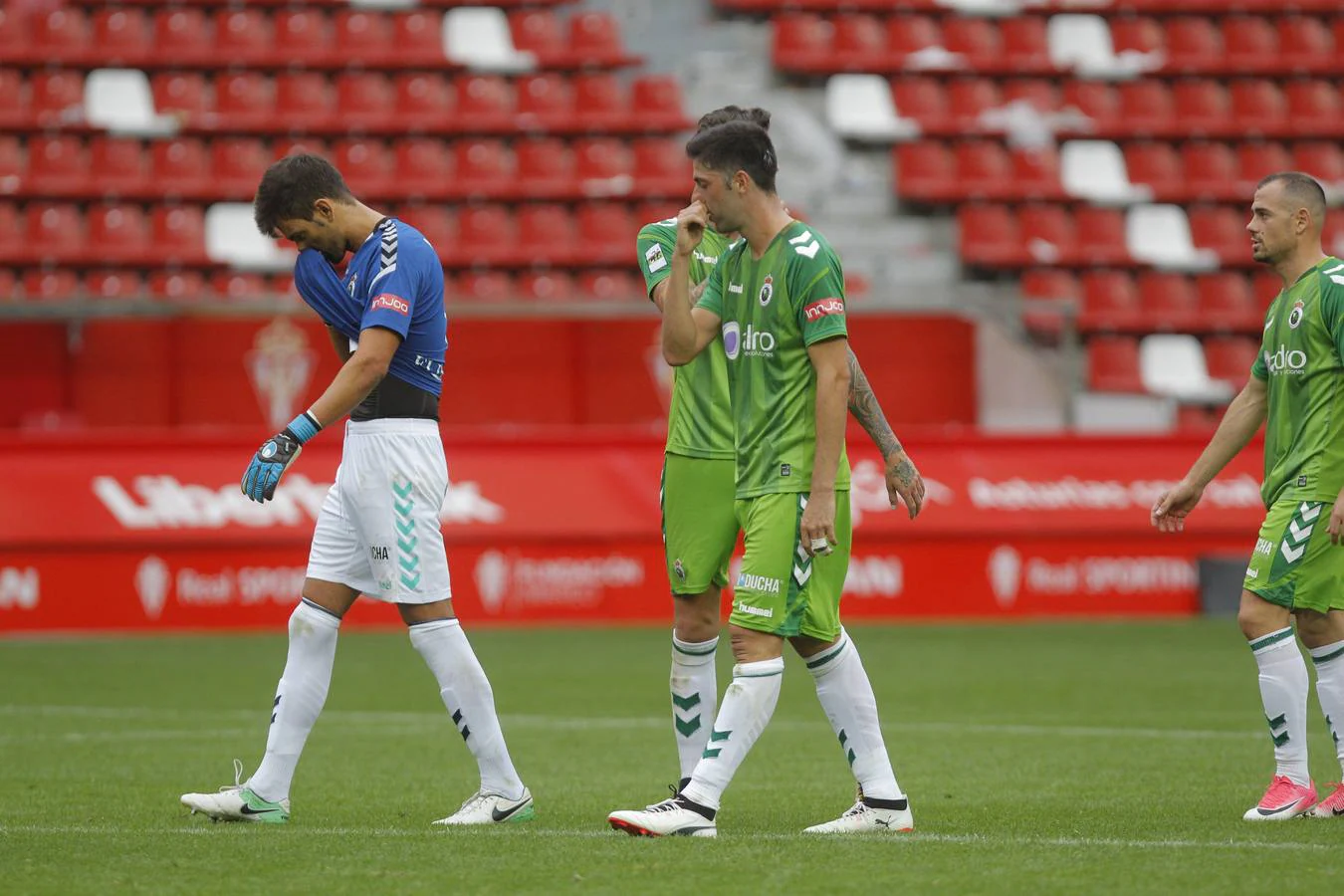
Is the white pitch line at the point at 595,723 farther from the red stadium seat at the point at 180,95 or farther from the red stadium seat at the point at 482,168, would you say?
the red stadium seat at the point at 180,95

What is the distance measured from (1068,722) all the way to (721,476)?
3711 millimetres

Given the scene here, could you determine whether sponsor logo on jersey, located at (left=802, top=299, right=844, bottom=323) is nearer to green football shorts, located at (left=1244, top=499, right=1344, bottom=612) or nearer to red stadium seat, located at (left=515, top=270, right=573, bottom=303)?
green football shorts, located at (left=1244, top=499, right=1344, bottom=612)

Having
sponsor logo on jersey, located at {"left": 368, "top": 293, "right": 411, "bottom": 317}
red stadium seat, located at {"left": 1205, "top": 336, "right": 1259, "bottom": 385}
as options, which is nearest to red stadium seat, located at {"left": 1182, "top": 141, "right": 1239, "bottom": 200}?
red stadium seat, located at {"left": 1205, "top": 336, "right": 1259, "bottom": 385}

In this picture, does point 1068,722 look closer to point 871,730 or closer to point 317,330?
point 871,730

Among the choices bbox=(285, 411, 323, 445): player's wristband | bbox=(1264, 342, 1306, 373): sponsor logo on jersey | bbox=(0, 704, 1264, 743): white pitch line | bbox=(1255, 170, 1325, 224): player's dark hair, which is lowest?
bbox=(0, 704, 1264, 743): white pitch line

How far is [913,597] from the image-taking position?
1584cm

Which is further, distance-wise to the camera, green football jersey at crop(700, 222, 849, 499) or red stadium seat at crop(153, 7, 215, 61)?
red stadium seat at crop(153, 7, 215, 61)

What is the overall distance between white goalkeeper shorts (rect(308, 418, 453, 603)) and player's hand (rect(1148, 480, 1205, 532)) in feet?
8.73

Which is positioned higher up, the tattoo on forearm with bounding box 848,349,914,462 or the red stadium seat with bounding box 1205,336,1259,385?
the red stadium seat with bounding box 1205,336,1259,385

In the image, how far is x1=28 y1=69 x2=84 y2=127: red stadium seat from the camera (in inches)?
824

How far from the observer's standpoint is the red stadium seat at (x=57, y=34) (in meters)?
21.5

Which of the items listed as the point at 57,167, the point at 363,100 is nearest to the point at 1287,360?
the point at 363,100

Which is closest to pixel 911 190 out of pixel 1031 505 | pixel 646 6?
pixel 646 6

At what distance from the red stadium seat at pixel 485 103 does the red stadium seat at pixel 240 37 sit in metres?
2.12
